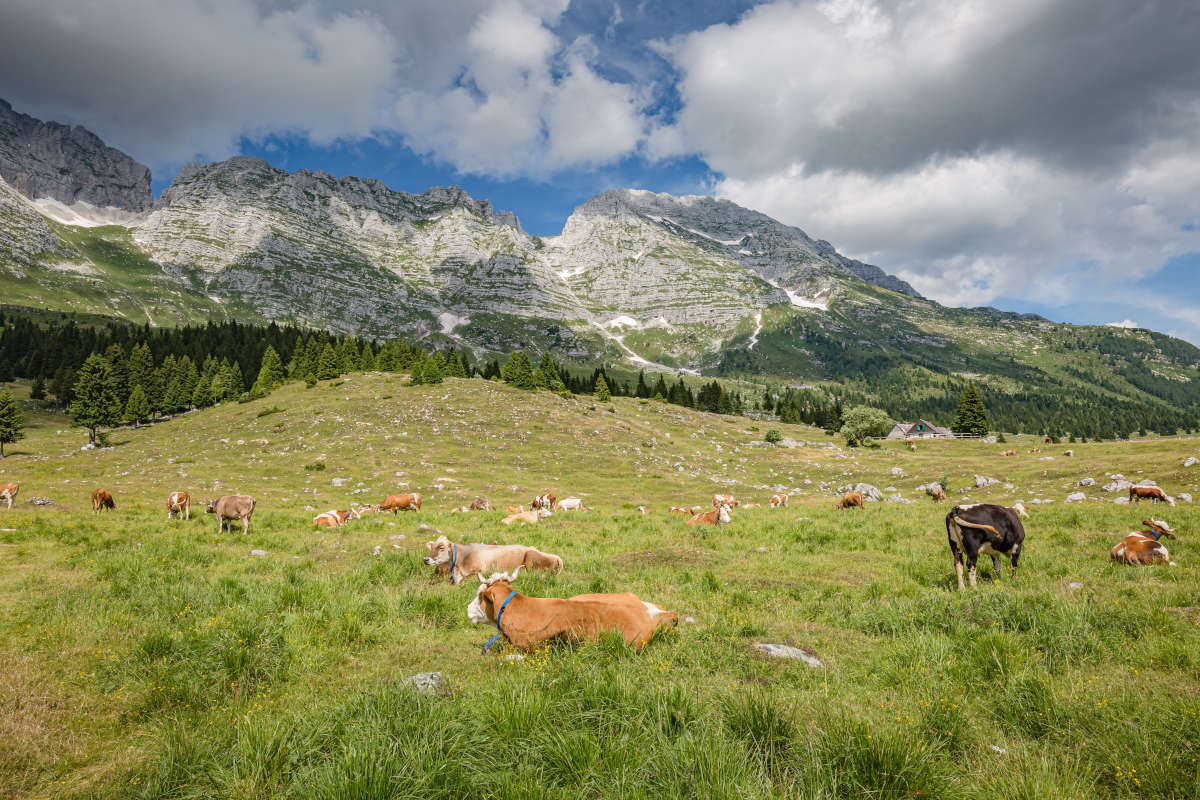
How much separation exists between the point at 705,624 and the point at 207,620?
788 cm

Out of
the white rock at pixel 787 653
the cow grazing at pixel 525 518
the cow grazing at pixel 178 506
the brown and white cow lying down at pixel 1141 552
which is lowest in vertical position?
the cow grazing at pixel 178 506

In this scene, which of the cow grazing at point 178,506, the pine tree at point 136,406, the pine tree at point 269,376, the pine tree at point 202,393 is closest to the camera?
the cow grazing at point 178,506

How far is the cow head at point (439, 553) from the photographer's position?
492 inches

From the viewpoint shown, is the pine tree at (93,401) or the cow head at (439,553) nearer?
the cow head at (439,553)

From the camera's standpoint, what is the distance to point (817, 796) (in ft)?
11.0

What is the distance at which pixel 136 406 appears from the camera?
76938 mm

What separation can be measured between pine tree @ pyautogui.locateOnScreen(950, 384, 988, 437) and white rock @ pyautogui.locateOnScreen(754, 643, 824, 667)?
375 ft

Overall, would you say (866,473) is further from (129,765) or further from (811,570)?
(129,765)

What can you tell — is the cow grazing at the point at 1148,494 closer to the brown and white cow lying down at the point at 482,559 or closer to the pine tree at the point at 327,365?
the brown and white cow lying down at the point at 482,559

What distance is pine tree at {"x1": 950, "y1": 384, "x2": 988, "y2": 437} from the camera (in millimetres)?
97000

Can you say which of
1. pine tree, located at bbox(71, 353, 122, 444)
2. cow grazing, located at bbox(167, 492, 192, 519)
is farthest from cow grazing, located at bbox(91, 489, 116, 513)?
pine tree, located at bbox(71, 353, 122, 444)

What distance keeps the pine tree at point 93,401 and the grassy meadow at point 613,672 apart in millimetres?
69342

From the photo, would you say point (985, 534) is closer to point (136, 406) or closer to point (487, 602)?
point (487, 602)

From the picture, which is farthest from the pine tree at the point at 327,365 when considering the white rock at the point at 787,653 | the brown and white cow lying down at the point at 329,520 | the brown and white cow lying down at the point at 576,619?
the white rock at the point at 787,653
